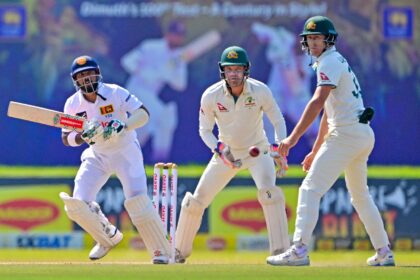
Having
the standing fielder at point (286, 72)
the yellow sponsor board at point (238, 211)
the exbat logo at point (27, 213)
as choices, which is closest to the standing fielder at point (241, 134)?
the yellow sponsor board at point (238, 211)

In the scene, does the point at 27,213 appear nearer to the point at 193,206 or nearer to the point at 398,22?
the point at 193,206

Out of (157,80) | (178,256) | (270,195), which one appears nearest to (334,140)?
(270,195)

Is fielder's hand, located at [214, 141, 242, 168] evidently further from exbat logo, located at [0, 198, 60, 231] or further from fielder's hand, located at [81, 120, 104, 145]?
exbat logo, located at [0, 198, 60, 231]

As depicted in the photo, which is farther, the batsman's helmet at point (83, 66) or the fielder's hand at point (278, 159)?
the batsman's helmet at point (83, 66)

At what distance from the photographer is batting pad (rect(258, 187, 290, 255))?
31.5ft

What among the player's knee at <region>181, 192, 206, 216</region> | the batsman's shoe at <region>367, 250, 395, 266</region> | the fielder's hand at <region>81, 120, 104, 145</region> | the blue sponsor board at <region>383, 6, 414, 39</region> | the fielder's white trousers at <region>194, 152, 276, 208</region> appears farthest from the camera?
the blue sponsor board at <region>383, 6, 414, 39</region>

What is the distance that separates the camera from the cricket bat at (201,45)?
1661cm

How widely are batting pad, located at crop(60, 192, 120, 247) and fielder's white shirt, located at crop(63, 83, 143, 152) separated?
0.45 m

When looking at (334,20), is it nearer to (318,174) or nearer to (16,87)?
(16,87)

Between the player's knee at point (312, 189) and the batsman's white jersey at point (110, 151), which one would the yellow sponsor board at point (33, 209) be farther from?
the player's knee at point (312, 189)

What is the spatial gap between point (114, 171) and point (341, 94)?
195 centimetres

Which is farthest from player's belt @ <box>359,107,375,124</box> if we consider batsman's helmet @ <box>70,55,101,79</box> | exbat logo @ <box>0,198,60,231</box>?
exbat logo @ <box>0,198,60,231</box>

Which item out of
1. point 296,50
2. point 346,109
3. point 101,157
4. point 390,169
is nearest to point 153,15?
point 296,50

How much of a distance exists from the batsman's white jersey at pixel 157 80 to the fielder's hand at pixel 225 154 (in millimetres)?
6832
